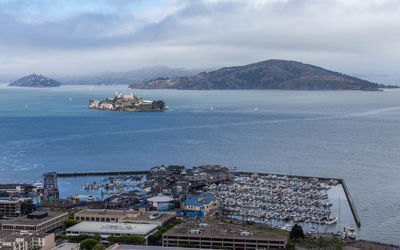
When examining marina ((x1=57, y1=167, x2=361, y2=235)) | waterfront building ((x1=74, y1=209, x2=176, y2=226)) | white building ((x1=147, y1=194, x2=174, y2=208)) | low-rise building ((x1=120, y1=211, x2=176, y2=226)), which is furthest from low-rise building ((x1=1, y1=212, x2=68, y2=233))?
marina ((x1=57, y1=167, x2=361, y2=235))

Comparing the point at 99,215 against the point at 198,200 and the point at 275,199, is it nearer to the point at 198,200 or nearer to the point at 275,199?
the point at 198,200

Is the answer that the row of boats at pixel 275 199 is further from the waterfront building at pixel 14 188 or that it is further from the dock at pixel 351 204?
the waterfront building at pixel 14 188

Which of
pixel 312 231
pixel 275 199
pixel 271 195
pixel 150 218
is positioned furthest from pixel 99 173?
pixel 312 231

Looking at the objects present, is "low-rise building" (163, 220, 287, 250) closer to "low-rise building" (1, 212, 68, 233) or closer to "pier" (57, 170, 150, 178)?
"low-rise building" (1, 212, 68, 233)

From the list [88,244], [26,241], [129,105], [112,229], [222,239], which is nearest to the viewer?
[26,241]

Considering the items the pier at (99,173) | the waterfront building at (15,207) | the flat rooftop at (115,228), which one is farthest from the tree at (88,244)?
the pier at (99,173)

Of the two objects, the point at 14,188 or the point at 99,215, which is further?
the point at 14,188
